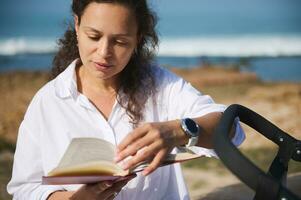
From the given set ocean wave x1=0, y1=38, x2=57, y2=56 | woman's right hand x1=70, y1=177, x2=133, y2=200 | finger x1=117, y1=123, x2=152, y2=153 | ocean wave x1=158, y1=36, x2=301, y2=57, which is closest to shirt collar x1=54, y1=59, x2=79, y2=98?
woman's right hand x1=70, y1=177, x2=133, y2=200

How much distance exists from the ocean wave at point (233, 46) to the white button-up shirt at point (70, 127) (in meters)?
10.2

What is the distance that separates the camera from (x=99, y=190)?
3.99ft

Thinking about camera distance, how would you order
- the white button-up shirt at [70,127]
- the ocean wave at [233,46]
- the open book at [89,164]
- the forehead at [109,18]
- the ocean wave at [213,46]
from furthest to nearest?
1. the ocean wave at [233,46]
2. the ocean wave at [213,46]
3. the white button-up shirt at [70,127]
4. the forehead at [109,18]
5. the open book at [89,164]

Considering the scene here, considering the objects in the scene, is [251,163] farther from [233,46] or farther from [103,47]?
[233,46]

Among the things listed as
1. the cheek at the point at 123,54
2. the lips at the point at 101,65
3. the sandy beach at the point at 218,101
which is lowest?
the sandy beach at the point at 218,101

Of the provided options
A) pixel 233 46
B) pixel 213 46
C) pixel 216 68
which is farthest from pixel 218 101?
pixel 233 46

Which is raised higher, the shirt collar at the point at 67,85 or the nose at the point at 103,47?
the nose at the point at 103,47

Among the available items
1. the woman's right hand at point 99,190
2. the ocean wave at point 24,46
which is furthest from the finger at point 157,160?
the ocean wave at point 24,46

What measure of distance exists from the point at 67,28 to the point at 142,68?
14.6 inches

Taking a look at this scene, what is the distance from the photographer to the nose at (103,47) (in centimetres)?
138

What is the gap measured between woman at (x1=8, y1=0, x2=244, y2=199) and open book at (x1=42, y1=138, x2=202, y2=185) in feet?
0.24

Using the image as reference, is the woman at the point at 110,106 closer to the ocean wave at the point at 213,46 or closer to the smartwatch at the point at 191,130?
the smartwatch at the point at 191,130

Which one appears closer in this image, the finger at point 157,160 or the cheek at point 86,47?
the finger at point 157,160

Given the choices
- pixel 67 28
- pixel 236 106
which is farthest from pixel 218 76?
pixel 236 106
